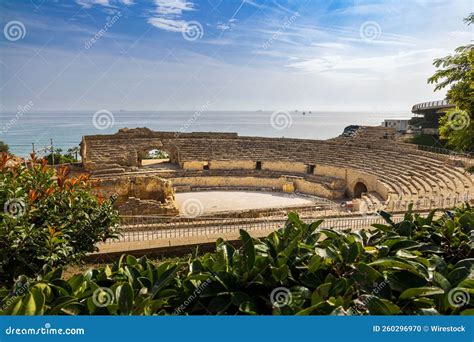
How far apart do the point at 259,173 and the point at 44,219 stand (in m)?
25.9

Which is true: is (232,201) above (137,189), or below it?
below

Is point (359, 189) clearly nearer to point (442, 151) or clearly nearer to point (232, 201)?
point (442, 151)

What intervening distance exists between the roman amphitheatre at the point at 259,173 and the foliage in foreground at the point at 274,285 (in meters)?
13.5

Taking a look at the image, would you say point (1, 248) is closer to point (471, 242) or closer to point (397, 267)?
point (397, 267)

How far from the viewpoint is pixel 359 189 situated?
26.3m

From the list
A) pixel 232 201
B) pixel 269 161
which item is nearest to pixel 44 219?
pixel 232 201

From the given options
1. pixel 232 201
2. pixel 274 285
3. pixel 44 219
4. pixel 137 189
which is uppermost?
pixel 44 219

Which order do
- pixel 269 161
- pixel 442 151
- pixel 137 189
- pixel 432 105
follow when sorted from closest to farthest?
pixel 137 189, pixel 442 151, pixel 269 161, pixel 432 105

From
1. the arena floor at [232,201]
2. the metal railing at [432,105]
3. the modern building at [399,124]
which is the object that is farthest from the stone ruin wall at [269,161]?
the modern building at [399,124]

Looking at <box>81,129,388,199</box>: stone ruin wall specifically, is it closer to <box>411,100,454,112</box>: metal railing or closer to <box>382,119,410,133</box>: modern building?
<box>411,100,454,112</box>: metal railing

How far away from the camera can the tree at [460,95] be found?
7.18 metres

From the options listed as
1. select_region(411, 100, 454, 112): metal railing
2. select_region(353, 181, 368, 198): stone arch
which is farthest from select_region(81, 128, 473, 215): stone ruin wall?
select_region(411, 100, 454, 112): metal railing

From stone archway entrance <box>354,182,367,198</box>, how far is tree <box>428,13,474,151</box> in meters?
18.2
